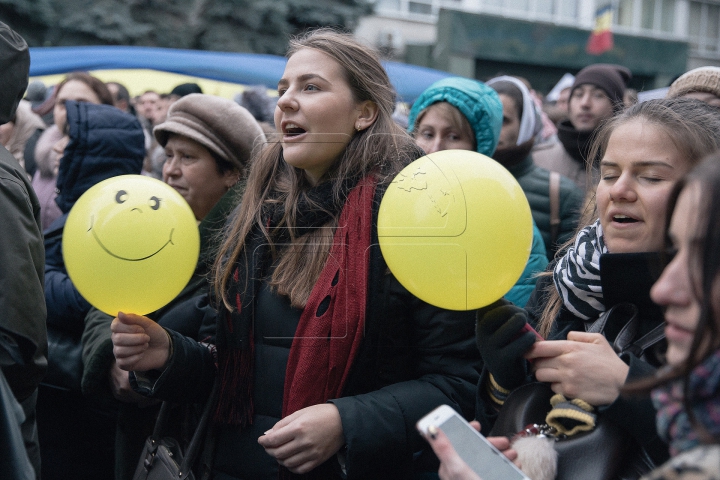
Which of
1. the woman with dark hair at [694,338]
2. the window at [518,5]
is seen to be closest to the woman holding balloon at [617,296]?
the woman with dark hair at [694,338]

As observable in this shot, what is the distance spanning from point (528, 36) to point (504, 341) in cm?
1889

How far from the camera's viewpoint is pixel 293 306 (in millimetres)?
2020

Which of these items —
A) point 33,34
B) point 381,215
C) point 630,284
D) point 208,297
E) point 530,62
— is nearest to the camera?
point 630,284

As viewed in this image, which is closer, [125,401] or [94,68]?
[125,401]

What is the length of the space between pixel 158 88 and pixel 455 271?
284 inches

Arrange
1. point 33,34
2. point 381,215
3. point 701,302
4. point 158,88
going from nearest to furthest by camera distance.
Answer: point 701,302 → point 381,215 → point 158,88 → point 33,34

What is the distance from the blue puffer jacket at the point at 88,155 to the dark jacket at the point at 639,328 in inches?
82.8

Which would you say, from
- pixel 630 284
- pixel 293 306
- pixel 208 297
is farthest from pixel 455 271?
pixel 208 297

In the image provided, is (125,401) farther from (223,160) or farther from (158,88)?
(158,88)

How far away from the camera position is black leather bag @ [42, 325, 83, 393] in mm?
2861

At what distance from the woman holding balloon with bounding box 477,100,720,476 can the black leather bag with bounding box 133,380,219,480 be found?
35.9 inches

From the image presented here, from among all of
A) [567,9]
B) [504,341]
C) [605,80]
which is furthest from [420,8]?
[504,341]

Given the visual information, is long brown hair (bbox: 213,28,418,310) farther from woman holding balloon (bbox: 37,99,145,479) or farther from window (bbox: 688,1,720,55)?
window (bbox: 688,1,720,55)

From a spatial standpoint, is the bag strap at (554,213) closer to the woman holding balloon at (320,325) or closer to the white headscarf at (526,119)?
the white headscarf at (526,119)
